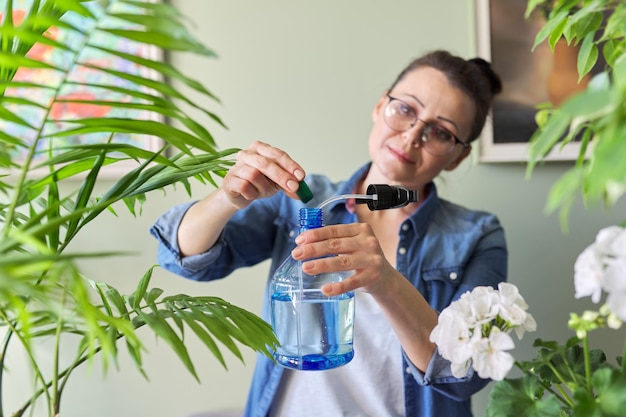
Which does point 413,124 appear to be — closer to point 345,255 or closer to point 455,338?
point 345,255

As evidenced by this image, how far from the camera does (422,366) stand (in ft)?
3.43

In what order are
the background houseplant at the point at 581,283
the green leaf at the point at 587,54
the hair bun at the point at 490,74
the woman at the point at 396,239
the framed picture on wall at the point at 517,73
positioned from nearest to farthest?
1. the background houseplant at the point at 581,283
2. the green leaf at the point at 587,54
3. the woman at the point at 396,239
4. the hair bun at the point at 490,74
5. the framed picture on wall at the point at 517,73

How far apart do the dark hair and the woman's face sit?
13 millimetres

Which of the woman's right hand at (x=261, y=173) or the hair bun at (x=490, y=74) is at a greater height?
the hair bun at (x=490, y=74)

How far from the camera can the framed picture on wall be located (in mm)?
1463

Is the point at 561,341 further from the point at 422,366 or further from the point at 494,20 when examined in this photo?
the point at 494,20

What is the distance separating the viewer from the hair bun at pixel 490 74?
4.34 feet

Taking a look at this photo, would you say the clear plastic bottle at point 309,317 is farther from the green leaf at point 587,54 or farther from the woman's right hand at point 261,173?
the green leaf at point 587,54

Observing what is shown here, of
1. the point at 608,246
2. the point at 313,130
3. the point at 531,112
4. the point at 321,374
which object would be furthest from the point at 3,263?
the point at 531,112

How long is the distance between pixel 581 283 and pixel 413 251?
32.0 inches

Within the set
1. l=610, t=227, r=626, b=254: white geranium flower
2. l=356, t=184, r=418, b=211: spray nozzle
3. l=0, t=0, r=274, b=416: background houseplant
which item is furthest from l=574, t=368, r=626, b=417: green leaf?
l=356, t=184, r=418, b=211: spray nozzle

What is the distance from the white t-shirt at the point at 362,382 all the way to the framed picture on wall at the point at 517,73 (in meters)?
0.49

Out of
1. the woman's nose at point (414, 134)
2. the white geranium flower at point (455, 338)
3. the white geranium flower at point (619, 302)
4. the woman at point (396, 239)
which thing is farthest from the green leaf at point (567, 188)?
the woman's nose at point (414, 134)

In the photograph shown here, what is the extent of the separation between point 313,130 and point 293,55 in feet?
0.58
